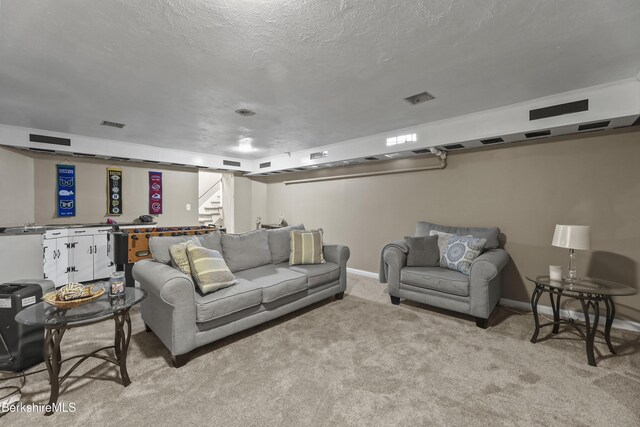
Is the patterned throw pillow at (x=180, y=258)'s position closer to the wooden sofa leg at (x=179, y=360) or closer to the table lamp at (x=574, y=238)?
the wooden sofa leg at (x=179, y=360)

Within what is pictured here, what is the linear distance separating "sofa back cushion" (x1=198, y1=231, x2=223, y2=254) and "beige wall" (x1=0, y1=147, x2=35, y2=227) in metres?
3.44

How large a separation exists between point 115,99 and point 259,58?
6.37ft

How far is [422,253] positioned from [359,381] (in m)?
2.00

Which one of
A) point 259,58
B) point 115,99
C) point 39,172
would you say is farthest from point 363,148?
point 39,172

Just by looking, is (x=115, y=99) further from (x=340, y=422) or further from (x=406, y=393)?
(x=406, y=393)

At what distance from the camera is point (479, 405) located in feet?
5.92

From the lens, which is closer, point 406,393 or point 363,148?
point 406,393

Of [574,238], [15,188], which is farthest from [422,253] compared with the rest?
[15,188]

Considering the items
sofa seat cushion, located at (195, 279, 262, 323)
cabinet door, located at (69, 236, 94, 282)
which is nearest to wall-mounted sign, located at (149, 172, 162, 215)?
cabinet door, located at (69, 236, 94, 282)

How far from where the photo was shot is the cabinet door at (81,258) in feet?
14.5

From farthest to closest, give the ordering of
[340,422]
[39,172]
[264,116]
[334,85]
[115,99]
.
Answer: [39,172], [264,116], [115,99], [334,85], [340,422]

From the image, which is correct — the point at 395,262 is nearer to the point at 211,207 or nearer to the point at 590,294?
the point at 590,294

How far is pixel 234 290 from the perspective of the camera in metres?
2.58

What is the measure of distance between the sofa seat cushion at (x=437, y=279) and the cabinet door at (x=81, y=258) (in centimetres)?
497
